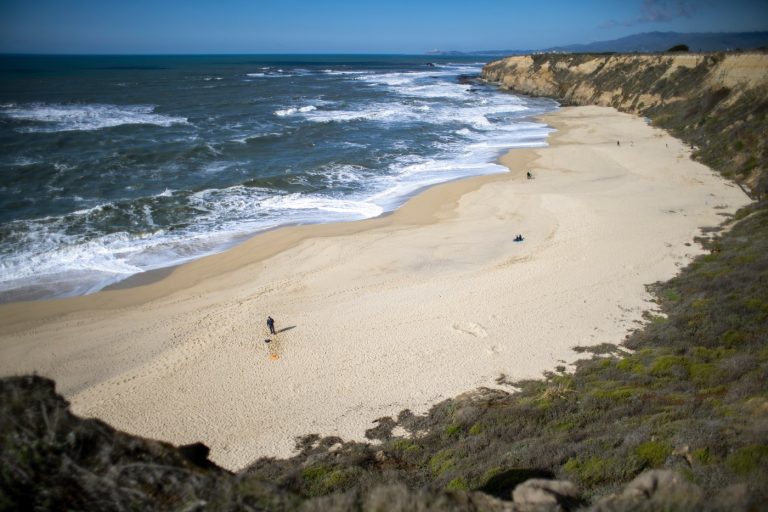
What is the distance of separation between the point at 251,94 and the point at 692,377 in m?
68.3

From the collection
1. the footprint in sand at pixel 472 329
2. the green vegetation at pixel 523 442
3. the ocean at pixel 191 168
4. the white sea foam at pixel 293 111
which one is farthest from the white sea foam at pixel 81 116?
the green vegetation at pixel 523 442

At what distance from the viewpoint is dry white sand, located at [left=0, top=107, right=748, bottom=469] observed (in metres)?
10.5

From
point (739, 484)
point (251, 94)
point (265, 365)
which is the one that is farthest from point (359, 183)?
point (251, 94)

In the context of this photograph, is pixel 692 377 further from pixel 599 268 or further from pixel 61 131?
pixel 61 131

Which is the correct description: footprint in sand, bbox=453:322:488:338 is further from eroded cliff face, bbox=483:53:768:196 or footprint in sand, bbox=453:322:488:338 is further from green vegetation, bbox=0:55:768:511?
eroded cliff face, bbox=483:53:768:196

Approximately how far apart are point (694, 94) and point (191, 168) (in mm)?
44766

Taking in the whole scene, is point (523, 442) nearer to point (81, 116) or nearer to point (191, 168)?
point (191, 168)

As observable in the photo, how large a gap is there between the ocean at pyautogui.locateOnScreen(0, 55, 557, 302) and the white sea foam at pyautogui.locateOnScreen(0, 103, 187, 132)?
0.18m

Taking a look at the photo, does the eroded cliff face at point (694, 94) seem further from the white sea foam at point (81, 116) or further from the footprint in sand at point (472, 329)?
the white sea foam at point (81, 116)

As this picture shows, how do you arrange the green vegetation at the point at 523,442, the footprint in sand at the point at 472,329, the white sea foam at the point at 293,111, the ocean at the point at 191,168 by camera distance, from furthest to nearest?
the white sea foam at the point at 293,111 → the ocean at the point at 191,168 → the footprint in sand at the point at 472,329 → the green vegetation at the point at 523,442

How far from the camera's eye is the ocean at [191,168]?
61.6ft

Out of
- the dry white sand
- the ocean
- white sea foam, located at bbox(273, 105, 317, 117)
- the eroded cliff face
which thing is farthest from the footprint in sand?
white sea foam, located at bbox(273, 105, 317, 117)

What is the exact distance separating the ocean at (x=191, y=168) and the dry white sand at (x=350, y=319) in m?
2.35

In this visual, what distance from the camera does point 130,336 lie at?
43.5 ft
